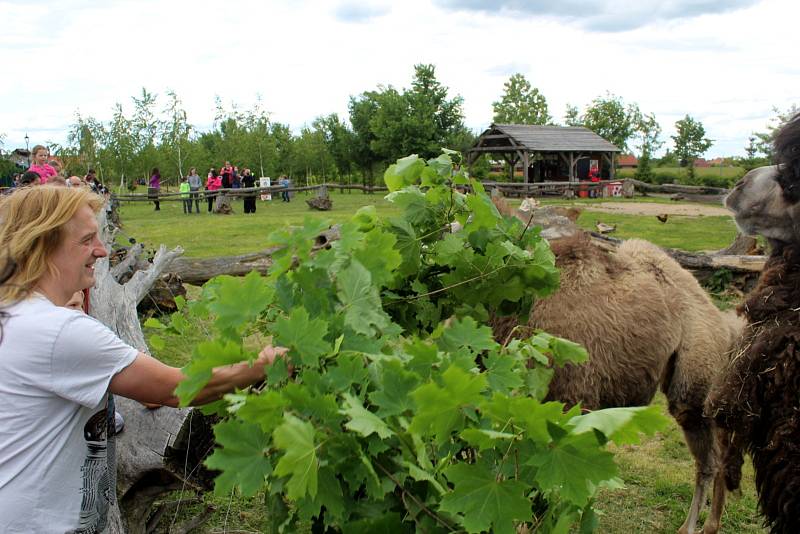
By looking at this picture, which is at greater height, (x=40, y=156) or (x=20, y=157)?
(x=20, y=157)

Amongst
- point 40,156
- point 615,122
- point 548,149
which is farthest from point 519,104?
point 40,156

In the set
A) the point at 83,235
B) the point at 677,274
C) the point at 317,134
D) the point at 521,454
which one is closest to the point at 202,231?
the point at 677,274

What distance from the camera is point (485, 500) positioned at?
1.21 m

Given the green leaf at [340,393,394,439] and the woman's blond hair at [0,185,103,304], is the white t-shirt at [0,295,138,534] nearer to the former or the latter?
the woman's blond hair at [0,185,103,304]

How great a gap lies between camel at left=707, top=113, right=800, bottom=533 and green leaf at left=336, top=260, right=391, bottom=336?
184 cm

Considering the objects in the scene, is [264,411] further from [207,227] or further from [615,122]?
[615,122]

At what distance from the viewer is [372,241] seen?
174 cm

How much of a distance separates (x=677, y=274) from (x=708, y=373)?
2.31 ft

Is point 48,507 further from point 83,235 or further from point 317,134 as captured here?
point 317,134

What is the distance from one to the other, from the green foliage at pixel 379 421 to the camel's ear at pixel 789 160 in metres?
1.51

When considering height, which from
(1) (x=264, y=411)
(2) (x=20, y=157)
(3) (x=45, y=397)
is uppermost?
(2) (x=20, y=157)

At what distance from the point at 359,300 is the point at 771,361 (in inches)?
75.9

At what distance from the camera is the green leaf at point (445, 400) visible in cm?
118

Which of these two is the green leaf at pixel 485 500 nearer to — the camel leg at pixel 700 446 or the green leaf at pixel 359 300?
the green leaf at pixel 359 300
